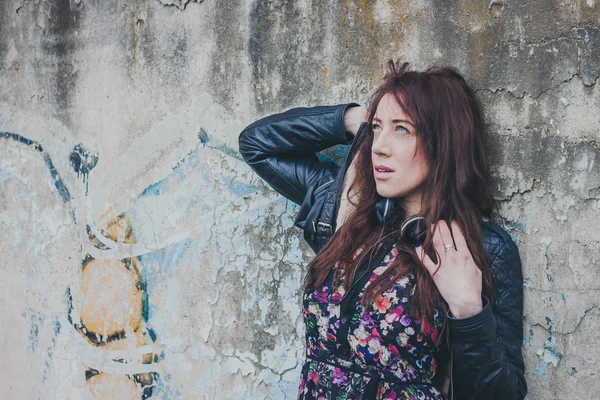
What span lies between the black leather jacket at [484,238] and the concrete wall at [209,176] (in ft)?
0.71

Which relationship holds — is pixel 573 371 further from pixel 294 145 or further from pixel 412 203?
pixel 294 145

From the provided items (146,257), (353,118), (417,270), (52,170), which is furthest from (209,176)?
(417,270)

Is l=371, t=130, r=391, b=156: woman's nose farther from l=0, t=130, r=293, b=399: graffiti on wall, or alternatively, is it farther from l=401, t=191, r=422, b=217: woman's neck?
l=0, t=130, r=293, b=399: graffiti on wall

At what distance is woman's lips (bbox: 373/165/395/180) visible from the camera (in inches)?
87.4

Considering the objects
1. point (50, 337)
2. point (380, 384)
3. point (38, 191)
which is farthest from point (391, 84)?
point (50, 337)

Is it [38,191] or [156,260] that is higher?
[38,191]

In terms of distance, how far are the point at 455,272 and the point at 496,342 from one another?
25 cm

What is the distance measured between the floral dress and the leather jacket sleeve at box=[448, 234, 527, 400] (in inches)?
4.5

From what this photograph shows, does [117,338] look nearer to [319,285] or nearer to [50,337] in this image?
[50,337]

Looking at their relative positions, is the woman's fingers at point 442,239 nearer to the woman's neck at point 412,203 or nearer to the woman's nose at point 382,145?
the woman's neck at point 412,203

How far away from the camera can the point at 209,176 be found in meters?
2.99

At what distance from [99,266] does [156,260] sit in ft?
1.15

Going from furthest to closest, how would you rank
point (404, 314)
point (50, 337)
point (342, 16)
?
point (50, 337), point (342, 16), point (404, 314)

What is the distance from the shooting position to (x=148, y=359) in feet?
10.3
